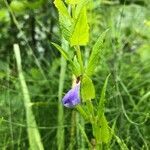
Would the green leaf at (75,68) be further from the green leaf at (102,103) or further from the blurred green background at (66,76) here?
the blurred green background at (66,76)

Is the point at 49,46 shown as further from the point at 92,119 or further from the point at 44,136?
the point at 92,119

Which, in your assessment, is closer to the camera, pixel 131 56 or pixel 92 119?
pixel 92 119

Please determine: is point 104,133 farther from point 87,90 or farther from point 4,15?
point 4,15

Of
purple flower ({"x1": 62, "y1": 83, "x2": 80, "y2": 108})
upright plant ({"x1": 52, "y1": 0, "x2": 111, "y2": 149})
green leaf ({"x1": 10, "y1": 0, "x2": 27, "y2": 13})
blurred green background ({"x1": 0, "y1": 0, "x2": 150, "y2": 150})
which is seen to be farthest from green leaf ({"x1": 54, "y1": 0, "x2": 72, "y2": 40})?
green leaf ({"x1": 10, "y1": 0, "x2": 27, "y2": 13})

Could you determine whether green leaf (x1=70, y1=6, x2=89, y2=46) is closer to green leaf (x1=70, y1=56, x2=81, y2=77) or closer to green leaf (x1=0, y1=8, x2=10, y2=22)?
green leaf (x1=70, y1=56, x2=81, y2=77)

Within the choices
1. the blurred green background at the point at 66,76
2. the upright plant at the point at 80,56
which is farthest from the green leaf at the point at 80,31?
the blurred green background at the point at 66,76

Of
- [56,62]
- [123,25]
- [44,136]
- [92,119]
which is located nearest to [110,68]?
[56,62]
